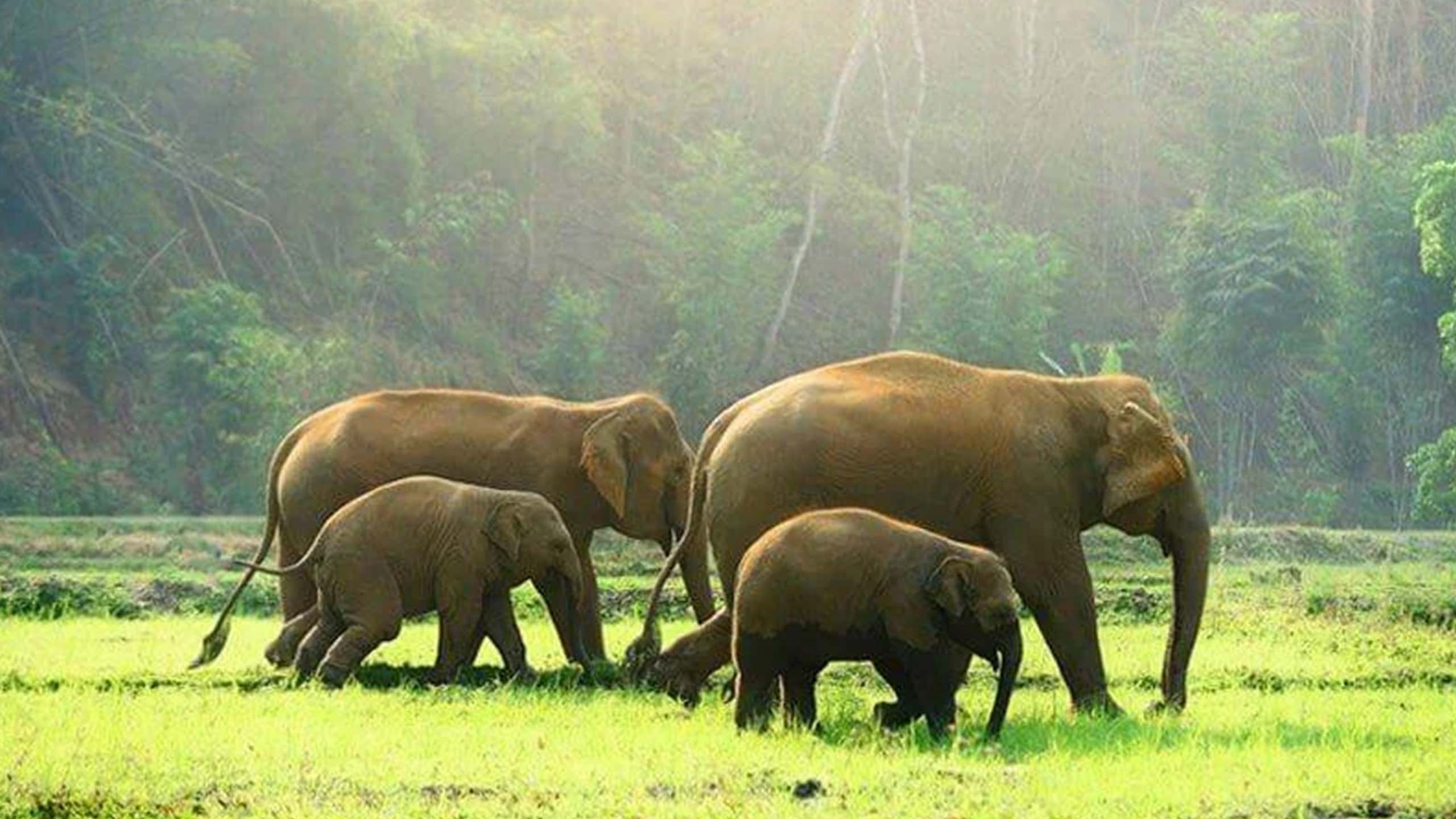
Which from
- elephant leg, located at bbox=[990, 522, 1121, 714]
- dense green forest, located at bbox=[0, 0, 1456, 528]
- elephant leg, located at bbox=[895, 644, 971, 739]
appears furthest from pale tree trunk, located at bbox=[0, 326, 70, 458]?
elephant leg, located at bbox=[895, 644, 971, 739]

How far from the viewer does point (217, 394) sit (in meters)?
39.9

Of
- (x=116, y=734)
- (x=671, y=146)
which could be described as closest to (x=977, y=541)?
(x=116, y=734)

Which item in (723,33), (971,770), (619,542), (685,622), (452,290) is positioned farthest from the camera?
(723,33)

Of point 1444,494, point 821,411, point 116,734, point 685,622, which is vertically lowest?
point 1444,494

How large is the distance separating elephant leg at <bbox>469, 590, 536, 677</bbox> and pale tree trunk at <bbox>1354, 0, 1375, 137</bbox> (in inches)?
2081

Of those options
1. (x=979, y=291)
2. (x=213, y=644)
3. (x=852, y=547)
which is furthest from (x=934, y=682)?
(x=979, y=291)

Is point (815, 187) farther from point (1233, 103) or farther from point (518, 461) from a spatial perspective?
point (518, 461)

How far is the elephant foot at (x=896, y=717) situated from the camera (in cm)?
1193

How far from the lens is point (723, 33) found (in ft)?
224

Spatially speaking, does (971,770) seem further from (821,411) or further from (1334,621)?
(1334,621)

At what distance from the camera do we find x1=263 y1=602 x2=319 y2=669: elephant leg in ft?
50.9

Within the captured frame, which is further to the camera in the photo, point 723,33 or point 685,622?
point 723,33

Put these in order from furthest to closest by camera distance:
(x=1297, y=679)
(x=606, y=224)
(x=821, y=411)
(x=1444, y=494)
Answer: (x=606, y=224) < (x=1444, y=494) < (x=1297, y=679) < (x=821, y=411)

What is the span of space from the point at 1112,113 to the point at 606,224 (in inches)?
767
